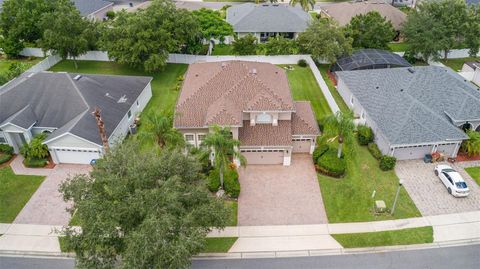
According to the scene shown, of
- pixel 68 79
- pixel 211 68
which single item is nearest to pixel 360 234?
pixel 211 68

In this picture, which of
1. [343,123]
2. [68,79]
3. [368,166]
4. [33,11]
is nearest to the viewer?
[343,123]

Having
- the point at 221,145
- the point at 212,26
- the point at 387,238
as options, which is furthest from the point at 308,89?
the point at 387,238

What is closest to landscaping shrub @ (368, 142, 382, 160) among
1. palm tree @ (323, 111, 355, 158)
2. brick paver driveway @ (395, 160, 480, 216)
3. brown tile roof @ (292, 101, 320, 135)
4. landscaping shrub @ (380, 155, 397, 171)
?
landscaping shrub @ (380, 155, 397, 171)

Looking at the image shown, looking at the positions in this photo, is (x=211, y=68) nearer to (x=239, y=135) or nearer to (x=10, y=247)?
(x=239, y=135)

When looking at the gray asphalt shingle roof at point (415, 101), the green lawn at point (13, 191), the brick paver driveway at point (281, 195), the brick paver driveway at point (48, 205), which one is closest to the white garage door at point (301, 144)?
the brick paver driveway at point (281, 195)

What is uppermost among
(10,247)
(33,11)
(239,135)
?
(33,11)

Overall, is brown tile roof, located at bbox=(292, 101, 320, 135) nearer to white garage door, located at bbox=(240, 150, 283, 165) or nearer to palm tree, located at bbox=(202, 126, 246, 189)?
white garage door, located at bbox=(240, 150, 283, 165)

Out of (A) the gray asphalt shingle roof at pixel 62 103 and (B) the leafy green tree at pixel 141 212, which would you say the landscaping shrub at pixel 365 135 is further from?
(A) the gray asphalt shingle roof at pixel 62 103

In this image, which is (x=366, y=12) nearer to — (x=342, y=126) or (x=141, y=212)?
(x=342, y=126)
